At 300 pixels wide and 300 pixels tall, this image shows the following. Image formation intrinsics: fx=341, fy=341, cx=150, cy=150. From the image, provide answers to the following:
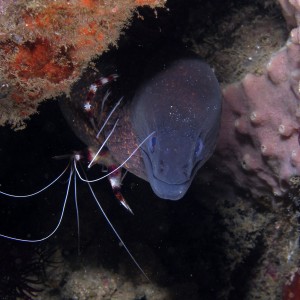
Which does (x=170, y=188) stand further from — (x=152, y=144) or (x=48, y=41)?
(x=48, y=41)

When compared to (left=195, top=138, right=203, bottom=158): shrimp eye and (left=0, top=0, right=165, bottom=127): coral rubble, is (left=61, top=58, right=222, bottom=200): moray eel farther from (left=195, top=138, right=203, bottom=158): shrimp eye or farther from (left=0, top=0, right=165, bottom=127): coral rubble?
(left=0, top=0, right=165, bottom=127): coral rubble

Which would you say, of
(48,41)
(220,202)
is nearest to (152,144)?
(48,41)

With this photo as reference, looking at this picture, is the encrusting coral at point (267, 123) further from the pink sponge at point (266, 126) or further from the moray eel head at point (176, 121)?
the moray eel head at point (176, 121)

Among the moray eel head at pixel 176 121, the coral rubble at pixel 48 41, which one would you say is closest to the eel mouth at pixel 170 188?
the moray eel head at pixel 176 121

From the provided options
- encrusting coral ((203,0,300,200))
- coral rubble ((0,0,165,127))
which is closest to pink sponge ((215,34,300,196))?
encrusting coral ((203,0,300,200))

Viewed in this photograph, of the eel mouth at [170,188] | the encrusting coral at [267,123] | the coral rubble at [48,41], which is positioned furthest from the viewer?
the encrusting coral at [267,123]

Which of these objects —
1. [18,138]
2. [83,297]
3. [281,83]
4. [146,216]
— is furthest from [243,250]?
[18,138]

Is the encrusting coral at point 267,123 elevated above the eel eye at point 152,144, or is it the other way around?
the eel eye at point 152,144
